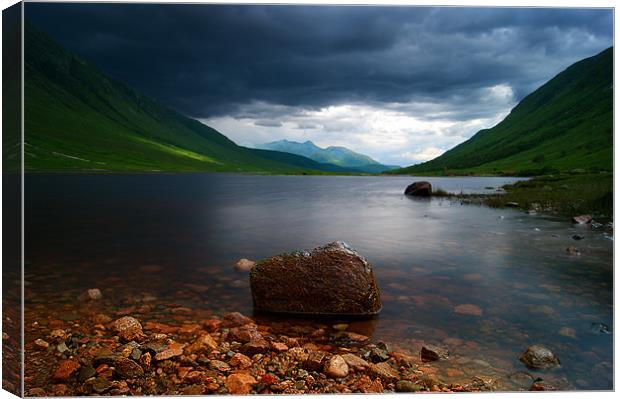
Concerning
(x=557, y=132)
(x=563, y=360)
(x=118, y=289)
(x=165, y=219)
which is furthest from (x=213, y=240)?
(x=557, y=132)

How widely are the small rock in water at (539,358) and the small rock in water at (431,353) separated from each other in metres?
1.35

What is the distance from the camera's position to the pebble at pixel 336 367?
6.45m

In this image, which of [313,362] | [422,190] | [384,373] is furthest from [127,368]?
[422,190]

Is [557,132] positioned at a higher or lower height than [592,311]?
higher

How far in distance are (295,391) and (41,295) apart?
8890 millimetres

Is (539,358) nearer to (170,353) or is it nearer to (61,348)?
(170,353)

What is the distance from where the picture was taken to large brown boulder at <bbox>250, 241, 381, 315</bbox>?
32.4 feet

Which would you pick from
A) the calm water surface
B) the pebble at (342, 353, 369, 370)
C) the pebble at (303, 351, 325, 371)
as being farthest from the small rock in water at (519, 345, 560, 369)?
the pebble at (303, 351, 325, 371)

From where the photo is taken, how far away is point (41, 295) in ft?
38.0

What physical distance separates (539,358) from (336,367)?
12.1 ft

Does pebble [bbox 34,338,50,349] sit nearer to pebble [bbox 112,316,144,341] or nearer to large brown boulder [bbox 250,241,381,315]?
pebble [bbox 112,316,144,341]

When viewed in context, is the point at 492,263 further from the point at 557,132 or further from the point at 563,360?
the point at 557,132

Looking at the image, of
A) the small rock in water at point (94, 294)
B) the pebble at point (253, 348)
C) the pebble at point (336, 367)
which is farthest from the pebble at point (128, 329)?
the pebble at point (336, 367)

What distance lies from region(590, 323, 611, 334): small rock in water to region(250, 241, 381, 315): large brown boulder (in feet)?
14.6
